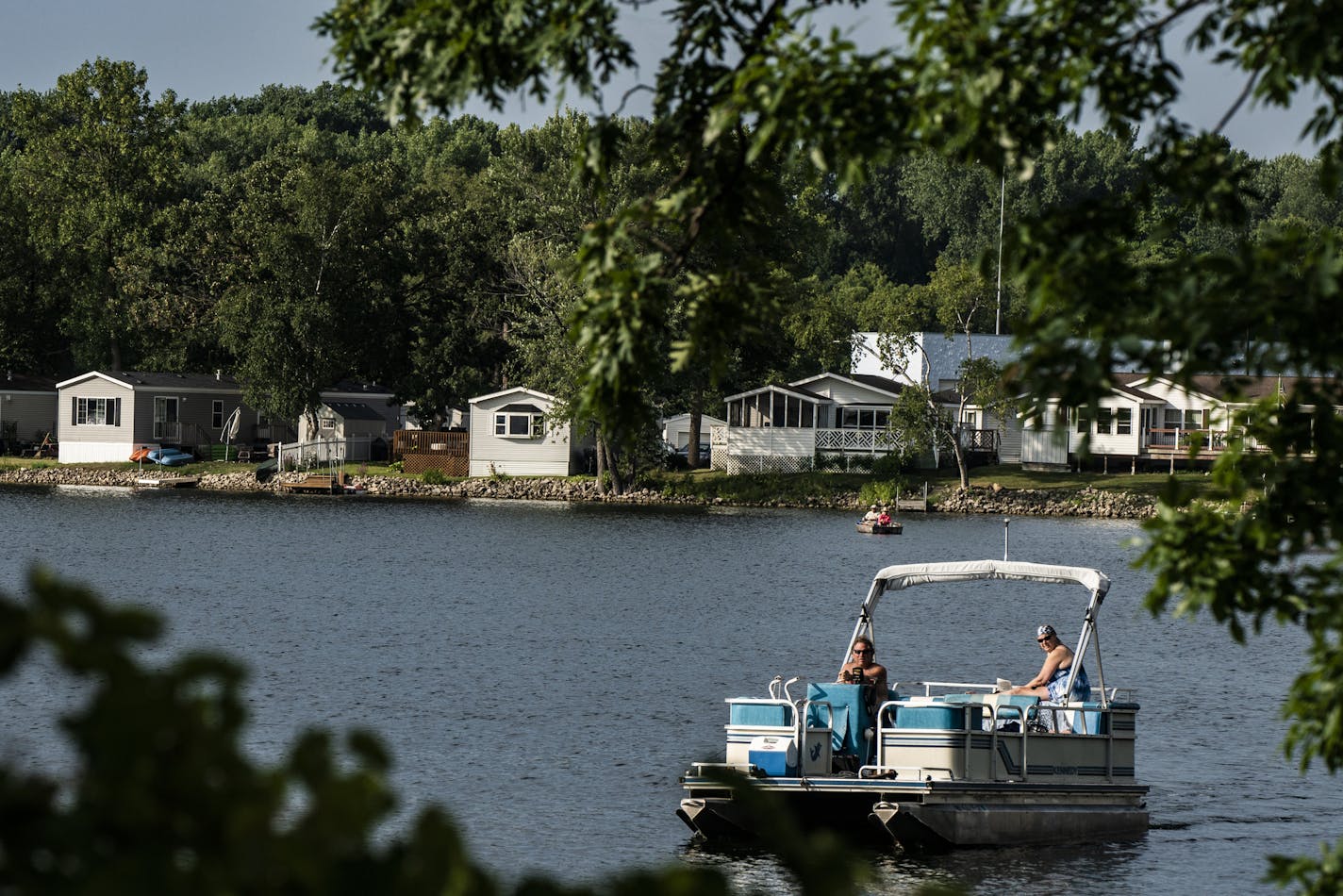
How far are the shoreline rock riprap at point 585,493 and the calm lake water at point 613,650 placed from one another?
3.37 meters

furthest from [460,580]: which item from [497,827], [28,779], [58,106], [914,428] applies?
[58,106]

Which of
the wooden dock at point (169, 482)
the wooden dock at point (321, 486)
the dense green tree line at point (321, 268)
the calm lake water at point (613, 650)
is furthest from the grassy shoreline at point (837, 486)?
the wooden dock at point (169, 482)

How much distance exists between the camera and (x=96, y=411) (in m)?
91.3

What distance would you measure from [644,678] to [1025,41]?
2726 centimetres

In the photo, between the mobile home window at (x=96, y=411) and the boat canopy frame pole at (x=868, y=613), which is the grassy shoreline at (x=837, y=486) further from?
the boat canopy frame pole at (x=868, y=613)

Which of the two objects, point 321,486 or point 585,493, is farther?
point 321,486

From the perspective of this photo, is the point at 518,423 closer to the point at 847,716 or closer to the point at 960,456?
the point at 960,456

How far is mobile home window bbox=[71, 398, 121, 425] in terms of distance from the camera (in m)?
90.9

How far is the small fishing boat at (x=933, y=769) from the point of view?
1884 cm

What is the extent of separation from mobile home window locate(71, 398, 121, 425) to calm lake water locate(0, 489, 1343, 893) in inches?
649

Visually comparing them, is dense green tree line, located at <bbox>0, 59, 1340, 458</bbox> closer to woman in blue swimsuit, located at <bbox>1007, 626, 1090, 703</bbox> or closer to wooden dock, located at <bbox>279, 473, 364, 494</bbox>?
wooden dock, located at <bbox>279, 473, 364, 494</bbox>

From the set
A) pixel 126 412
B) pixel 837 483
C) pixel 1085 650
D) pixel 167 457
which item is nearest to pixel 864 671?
pixel 1085 650

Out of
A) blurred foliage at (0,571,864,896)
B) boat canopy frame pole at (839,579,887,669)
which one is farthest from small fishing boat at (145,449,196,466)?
blurred foliage at (0,571,864,896)

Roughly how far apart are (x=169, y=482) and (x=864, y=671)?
233 ft
